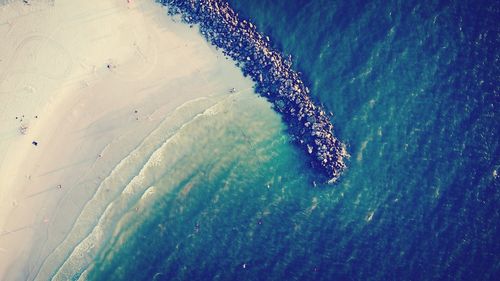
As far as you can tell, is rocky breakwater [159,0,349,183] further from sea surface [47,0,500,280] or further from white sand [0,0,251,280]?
white sand [0,0,251,280]

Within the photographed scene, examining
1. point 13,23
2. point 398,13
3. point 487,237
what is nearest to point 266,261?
point 487,237

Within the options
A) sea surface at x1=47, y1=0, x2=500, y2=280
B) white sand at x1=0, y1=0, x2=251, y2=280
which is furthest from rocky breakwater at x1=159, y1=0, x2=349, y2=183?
white sand at x1=0, y1=0, x2=251, y2=280

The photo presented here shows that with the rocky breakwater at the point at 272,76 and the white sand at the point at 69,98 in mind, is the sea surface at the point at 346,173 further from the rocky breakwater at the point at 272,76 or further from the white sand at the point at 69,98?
the white sand at the point at 69,98

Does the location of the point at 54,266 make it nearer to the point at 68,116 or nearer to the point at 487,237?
the point at 68,116

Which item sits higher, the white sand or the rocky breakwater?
the rocky breakwater

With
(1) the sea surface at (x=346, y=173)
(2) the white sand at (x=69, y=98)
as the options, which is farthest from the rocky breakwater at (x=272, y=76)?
(2) the white sand at (x=69, y=98)

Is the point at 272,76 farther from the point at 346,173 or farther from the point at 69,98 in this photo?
the point at 69,98
